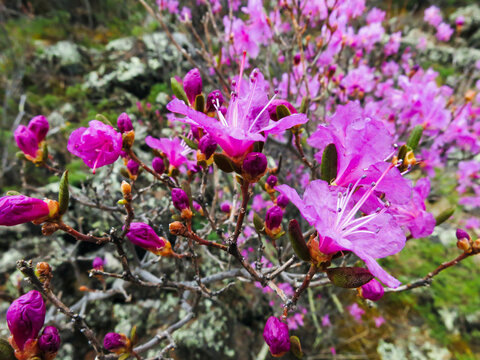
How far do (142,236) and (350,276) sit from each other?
654 millimetres

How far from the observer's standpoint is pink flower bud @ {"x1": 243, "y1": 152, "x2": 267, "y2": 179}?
2.21ft

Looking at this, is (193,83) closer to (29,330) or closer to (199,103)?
(199,103)

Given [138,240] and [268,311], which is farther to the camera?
[268,311]

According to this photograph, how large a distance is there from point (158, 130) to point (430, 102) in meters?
3.19

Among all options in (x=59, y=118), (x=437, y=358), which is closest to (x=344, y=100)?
(x=437, y=358)

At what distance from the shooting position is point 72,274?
8.84 feet

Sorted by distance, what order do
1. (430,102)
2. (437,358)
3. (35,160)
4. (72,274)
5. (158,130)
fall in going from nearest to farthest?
(35,160) < (430,102) < (72,274) < (437,358) < (158,130)

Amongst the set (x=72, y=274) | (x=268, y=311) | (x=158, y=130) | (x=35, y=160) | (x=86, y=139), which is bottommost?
(x=268, y=311)

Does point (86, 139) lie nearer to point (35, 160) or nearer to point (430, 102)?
point (35, 160)

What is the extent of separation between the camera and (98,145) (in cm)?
83

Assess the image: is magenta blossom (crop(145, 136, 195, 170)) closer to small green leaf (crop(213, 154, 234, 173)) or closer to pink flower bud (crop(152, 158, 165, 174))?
Result: pink flower bud (crop(152, 158, 165, 174))

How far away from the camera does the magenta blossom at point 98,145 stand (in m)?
0.80

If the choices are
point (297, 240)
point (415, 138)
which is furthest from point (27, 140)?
point (415, 138)

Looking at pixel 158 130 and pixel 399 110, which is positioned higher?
pixel 399 110
